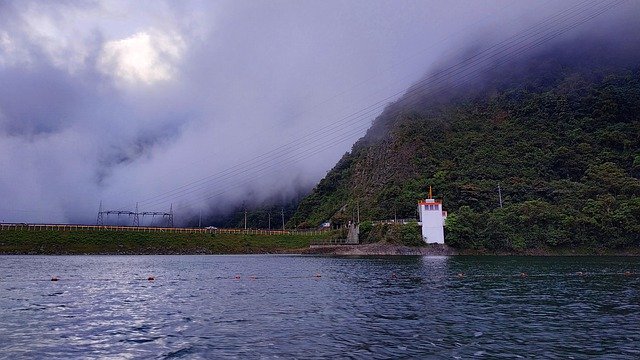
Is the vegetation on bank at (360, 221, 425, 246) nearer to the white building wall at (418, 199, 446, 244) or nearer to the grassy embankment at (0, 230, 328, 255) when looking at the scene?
the white building wall at (418, 199, 446, 244)

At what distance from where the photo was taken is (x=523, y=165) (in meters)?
150

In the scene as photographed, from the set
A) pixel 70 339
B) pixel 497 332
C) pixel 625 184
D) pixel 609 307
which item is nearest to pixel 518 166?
pixel 625 184

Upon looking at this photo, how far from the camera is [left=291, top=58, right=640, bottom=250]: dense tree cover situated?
4323 inches

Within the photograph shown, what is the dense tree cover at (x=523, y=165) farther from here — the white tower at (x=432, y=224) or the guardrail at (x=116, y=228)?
the guardrail at (x=116, y=228)

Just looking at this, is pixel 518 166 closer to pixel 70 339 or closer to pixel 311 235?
pixel 311 235

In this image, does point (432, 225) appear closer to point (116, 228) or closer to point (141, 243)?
point (141, 243)

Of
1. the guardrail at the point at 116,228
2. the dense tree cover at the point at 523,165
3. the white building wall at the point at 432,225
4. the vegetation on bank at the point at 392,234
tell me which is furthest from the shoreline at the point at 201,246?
the guardrail at the point at 116,228

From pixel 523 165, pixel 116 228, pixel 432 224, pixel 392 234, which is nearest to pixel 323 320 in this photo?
pixel 392 234

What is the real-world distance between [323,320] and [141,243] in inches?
4445

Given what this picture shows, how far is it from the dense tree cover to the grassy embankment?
3157 centimetres

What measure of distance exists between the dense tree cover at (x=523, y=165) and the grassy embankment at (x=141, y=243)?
31566 mm

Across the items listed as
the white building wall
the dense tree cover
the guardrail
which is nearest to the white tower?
the white building wall

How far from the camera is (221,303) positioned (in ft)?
101

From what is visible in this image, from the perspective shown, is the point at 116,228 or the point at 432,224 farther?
the point at 116,228
